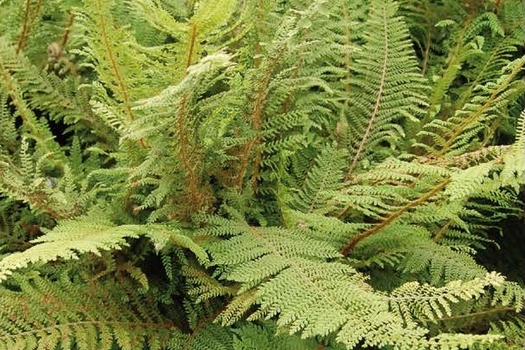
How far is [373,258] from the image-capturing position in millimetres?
1076

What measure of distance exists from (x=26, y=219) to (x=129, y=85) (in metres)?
0.31

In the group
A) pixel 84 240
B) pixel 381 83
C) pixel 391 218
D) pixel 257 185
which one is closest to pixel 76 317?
pixel 84 240

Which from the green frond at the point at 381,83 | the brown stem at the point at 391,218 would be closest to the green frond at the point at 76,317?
the brown stem at the point at 391,218

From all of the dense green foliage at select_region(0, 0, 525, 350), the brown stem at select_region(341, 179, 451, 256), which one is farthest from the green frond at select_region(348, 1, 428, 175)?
the brown stem at select_region(341, 179, 451, 256)

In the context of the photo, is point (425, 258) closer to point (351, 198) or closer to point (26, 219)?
point (351, 198)

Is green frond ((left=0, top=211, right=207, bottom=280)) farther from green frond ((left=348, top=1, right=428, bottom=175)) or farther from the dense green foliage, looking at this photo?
green frond ((left=348, top=1, right=428, bottom=175))

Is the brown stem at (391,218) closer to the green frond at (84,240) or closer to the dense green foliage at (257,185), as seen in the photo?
the dense green foliage at (257,185)

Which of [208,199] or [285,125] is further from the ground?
[285,125]

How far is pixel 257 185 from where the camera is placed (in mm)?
1198

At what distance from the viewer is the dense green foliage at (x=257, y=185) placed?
920 millimetres

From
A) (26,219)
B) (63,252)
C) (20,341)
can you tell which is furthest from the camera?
(26,219)

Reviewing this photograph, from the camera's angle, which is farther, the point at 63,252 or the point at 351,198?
the point at 351,198

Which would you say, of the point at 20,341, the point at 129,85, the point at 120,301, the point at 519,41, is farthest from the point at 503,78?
the point at 20,341

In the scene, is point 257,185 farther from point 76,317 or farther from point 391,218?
point 76,317
